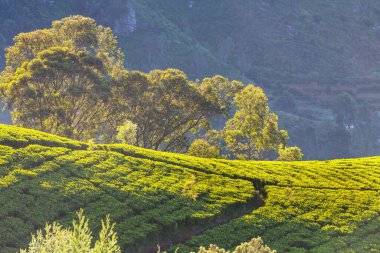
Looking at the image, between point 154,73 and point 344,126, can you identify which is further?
point 344,126

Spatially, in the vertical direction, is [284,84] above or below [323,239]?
above

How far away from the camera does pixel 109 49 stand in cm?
6531

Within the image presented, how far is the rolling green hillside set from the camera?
28.4 metres

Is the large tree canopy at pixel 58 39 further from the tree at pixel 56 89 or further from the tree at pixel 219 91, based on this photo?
the tree at pixel 219 91

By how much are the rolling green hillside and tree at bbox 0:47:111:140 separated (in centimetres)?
1496

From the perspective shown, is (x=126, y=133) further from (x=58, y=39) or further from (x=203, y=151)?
(x=58, y=39)

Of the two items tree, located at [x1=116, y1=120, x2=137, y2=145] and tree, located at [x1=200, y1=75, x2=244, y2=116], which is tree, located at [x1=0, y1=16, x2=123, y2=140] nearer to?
→ tree, located at [x1=116, y1=120, x2=137, y2=145]

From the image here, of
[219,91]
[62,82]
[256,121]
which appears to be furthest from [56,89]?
[256,121]

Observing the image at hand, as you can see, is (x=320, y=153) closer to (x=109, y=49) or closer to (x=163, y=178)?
(x=109, y=49)

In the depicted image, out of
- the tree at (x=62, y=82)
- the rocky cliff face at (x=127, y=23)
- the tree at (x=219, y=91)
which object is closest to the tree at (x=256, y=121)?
the tree at (x=219, y=91)

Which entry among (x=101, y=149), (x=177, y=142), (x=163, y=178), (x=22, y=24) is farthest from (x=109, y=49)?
(x=22, y=24)

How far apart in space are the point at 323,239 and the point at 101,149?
58.6 feet


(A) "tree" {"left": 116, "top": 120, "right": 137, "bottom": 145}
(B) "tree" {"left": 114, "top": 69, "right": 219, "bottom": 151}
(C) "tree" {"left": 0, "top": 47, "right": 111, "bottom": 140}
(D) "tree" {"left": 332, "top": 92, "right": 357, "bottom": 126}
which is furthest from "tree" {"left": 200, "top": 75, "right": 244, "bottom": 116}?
(D) "tree" {"left": 332, "top": 92, "right": 357, "bottom": 126}

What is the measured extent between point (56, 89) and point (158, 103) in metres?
11.8
